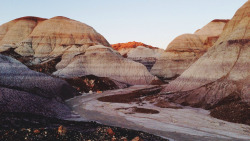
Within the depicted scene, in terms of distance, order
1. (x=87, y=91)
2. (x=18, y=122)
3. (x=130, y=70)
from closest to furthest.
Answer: (x=18, y=122)
(x=87, y=91)
(x=130, y=70)

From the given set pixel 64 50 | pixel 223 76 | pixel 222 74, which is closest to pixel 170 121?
pixel 223 76

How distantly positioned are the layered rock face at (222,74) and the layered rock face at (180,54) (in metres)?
27.5

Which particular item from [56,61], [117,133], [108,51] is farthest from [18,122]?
[56,61]

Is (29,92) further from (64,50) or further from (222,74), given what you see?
(64,50)

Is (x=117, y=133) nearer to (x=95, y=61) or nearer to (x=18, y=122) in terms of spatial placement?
(x=18, y=122)

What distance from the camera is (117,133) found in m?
11.1

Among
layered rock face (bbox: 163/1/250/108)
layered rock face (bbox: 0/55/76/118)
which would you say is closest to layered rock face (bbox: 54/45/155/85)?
layered rock face (bbox: 0/55/76/118)

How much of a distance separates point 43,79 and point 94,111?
953 centimetres

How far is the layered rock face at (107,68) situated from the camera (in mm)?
48906

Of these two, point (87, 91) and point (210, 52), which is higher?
point (210, 52)

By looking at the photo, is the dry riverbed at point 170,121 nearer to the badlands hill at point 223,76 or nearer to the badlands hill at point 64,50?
the badlands hill at point 223,76

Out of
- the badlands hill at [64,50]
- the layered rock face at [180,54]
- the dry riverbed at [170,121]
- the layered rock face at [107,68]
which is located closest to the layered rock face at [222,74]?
the dry riverbed at [170,121]

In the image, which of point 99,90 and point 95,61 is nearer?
point 99,90

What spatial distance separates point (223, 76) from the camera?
25.1 meters
